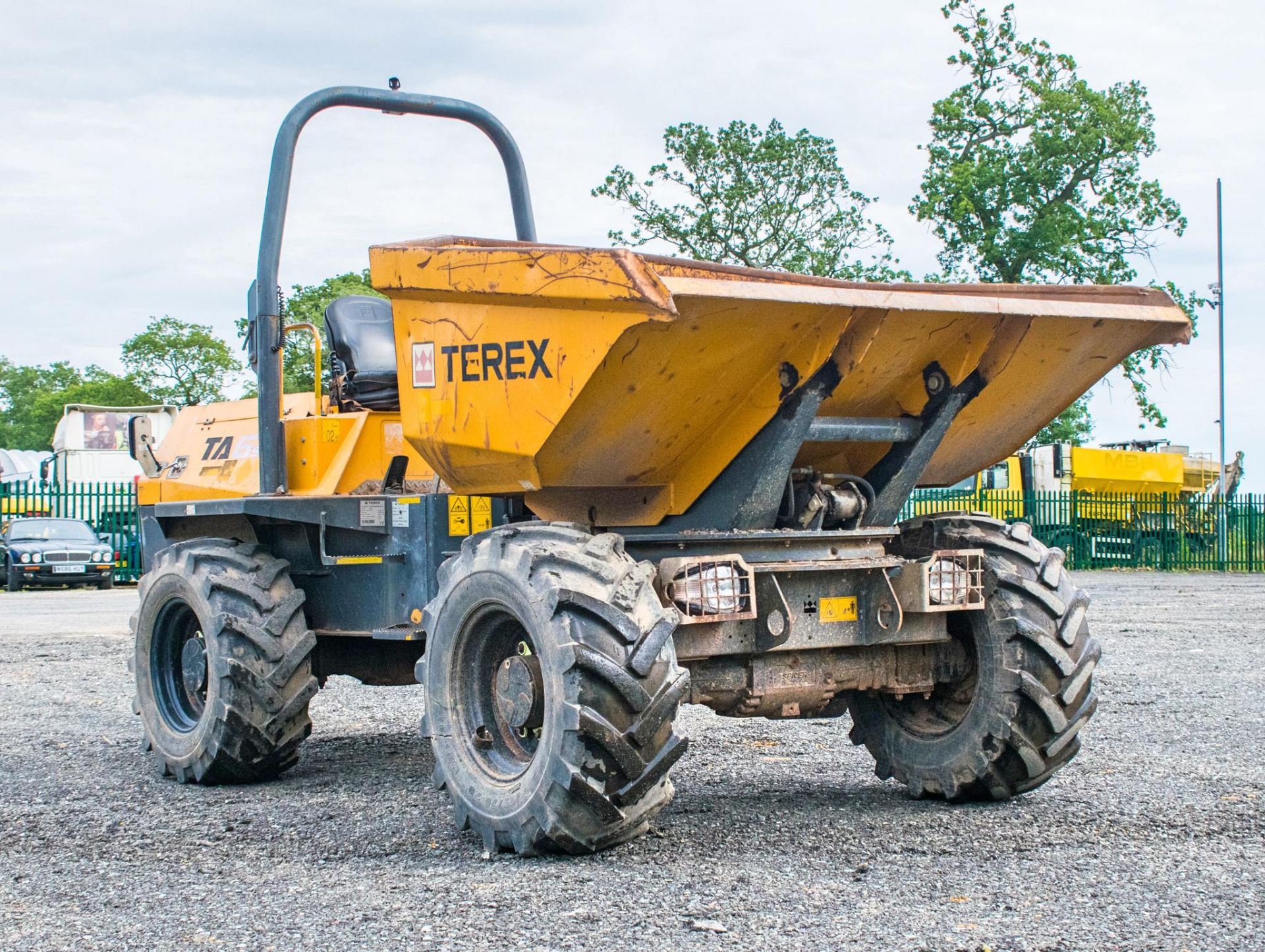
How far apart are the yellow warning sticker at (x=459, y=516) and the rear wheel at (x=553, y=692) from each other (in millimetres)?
900

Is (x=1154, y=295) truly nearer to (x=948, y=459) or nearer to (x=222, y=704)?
(x=948, y=459)

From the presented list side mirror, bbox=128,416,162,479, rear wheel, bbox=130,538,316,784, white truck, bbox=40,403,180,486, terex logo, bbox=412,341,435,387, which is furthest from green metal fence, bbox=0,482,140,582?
terex logo, bbox=412,341,435,387

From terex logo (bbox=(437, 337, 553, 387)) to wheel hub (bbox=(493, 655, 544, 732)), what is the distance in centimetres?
102

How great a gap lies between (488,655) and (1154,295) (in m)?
3.10

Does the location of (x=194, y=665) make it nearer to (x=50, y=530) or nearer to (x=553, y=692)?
(x=553, y=692)

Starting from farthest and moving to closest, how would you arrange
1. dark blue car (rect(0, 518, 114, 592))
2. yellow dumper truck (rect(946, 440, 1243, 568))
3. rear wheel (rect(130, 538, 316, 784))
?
yellow dumper truck (rect(946, 440, 1243, 568)), dark blue car (rect(0, 518, 114, 592)), rear wheel (rect(130, 538, 316, 784))

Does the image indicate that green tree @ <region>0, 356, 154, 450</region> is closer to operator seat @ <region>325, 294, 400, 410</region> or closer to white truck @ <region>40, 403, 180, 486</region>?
white truck @ <region>40, 403, 180, 486</region>

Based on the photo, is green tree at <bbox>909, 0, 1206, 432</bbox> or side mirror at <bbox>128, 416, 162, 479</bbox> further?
green tree at <bbox>909, 0, 1206, 432</bbox>

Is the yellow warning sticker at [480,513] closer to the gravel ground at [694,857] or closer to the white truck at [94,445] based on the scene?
the gravel ground at [694,857]

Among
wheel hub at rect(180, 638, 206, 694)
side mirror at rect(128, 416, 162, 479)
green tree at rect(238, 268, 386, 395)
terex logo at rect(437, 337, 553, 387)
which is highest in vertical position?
green tree at rect(238, 268, 386, 395)

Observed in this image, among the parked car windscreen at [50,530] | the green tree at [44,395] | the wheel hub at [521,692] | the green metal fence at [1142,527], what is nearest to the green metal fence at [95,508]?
the parked car windscreen at [50,530]

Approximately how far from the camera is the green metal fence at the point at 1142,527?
101ft

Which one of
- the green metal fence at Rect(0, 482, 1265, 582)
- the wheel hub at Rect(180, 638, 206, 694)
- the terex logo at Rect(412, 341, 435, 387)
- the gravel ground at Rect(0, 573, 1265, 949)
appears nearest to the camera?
the gravel ground at Rect(0, 573, 1265, 949)

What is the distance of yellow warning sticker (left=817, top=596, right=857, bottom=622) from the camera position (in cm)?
580
